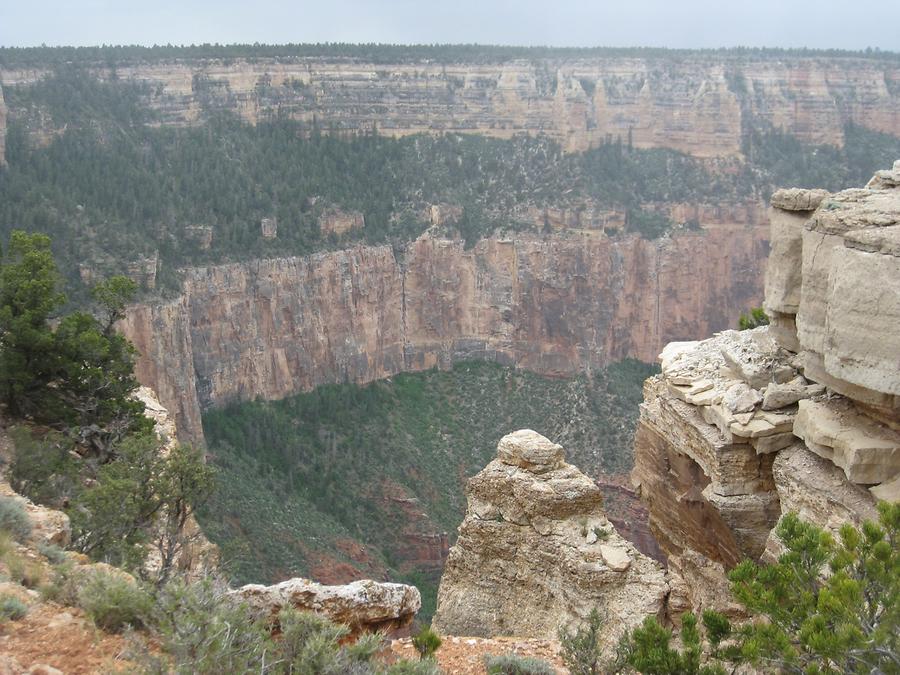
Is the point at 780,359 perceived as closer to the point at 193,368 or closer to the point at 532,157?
the point at 193,368

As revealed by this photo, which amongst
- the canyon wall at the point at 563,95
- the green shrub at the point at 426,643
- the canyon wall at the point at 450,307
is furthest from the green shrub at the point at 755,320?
the canyon wall at the point at 563,95

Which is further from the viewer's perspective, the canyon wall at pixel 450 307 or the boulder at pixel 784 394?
the canyon wall at pixel 450 307

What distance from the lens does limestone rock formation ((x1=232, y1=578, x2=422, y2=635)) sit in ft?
40.1

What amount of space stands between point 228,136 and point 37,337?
41.7 metres

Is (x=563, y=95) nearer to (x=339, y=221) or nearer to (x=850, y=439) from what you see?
(x=339, y=221)

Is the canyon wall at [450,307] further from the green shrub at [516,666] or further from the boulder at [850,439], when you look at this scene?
the boulder at [850,439]

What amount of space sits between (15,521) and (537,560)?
27.5 feet

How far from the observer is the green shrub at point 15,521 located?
1319 cm

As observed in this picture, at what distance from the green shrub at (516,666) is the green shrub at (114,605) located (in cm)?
429

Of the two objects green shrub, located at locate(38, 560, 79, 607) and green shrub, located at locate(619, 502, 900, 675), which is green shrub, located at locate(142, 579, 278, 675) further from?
green shrub, located at locate(619, 502, 900, 675)

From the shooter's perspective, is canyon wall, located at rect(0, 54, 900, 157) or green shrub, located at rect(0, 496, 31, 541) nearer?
green shrub, located at rect(0, 496, 31, 541)

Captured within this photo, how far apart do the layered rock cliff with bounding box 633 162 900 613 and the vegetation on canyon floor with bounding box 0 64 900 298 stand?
98.1ft

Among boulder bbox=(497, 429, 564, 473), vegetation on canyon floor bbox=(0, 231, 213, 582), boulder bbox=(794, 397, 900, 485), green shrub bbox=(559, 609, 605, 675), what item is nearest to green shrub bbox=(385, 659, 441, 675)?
green shrub bbox=(559, 609, 605, 675)

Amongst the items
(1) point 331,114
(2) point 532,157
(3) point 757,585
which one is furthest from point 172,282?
(3) point 757,585
